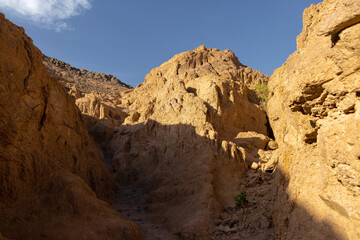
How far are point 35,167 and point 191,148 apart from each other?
8.11 metres

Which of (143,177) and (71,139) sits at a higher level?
(71,139)

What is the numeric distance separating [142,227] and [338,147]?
996 cm

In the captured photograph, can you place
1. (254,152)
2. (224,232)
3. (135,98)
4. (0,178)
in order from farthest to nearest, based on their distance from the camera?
(135,98), (254,152), (224,232), (0,178)

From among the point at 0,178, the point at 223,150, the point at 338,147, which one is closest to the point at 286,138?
the point at 338,147

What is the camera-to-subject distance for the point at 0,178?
8.89 metres

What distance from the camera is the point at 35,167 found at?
405 inches

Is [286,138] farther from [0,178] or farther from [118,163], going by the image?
[118,163]

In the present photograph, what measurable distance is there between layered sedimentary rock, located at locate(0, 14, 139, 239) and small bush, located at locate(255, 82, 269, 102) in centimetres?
1688

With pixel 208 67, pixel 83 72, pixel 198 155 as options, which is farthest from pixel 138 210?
pixel 83 72

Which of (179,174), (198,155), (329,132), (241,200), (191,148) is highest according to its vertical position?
(329,132)

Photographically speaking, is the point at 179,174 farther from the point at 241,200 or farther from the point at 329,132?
the point at 329,132

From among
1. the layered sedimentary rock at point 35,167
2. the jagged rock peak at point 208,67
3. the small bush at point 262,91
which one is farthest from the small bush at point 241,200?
the jagged rock peak at point 208,67

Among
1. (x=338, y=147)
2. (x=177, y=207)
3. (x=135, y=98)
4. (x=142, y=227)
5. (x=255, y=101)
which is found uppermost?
(x=135, y=98)

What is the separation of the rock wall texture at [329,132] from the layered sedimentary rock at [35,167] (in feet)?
23.3
